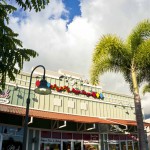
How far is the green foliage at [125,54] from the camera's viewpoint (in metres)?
15.2

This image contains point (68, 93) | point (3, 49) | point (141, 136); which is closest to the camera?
point (3, 49)

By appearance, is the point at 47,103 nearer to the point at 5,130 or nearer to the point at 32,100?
the point at 32,100

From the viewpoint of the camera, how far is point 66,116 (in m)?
19.3

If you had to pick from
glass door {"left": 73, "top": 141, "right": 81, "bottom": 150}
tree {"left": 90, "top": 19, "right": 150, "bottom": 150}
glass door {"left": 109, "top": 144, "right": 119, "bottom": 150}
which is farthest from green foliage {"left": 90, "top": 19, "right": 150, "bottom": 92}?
glass door {"left": 109, "top": 144, "right": 119, "bottom": 150}

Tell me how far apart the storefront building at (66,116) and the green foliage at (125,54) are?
456cm

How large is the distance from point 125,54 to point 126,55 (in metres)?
0.10

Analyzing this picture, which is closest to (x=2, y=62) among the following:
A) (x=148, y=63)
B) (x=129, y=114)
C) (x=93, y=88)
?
(x=148, y=63)

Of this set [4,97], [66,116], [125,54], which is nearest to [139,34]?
[125,54]

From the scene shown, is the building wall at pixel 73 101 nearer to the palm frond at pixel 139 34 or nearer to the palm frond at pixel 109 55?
the palm frond at pixel 109 55

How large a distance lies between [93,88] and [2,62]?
60.3 ft

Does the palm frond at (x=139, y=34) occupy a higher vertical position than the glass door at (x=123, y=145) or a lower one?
higher

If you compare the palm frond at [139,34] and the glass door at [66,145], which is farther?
the glass door at [66,145]

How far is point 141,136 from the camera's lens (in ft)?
44.4

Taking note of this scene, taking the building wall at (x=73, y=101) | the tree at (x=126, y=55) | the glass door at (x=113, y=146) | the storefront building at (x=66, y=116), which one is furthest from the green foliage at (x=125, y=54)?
the glass door at (x=113, y=146)
